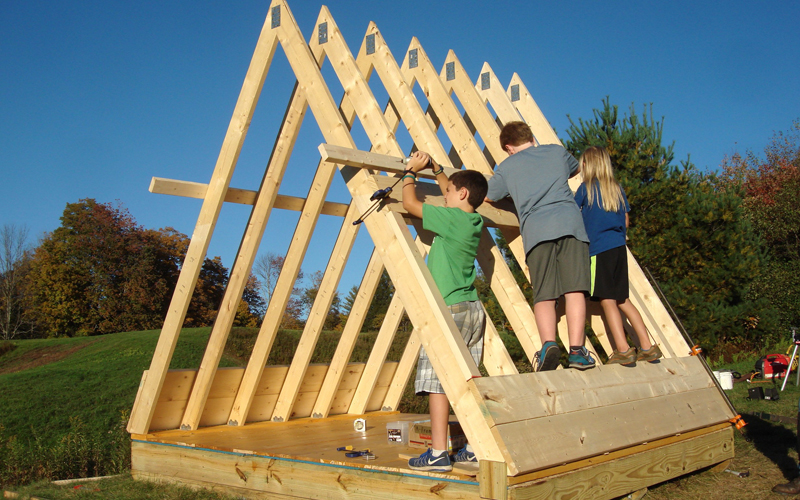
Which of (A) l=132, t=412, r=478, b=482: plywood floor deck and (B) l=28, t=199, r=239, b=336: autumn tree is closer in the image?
(A) l=132, t=412, r=478, b=482: plywood floor deck

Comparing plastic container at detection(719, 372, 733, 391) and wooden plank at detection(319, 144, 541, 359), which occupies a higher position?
wooden plank at detection(319, 144, 541, 359)

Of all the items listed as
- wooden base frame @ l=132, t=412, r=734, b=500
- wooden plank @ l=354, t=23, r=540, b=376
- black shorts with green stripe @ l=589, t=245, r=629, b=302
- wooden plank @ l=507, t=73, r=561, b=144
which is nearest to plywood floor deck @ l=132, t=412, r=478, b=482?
wooden base frame @ l=132, t=412, r=734, b=500

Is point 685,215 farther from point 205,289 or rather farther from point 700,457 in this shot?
point 205,289

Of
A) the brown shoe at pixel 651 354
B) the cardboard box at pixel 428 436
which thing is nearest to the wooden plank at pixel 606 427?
the brown shoe at pixel 651 354

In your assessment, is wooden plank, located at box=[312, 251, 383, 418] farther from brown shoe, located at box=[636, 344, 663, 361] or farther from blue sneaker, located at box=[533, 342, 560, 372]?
blue sneaker, located at box=[533, 342, 560, 372]

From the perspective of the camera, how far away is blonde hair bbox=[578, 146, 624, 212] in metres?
3.72

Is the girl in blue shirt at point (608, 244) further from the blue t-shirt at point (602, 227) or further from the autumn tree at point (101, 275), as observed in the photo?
the autumn tree at point (101, 275)

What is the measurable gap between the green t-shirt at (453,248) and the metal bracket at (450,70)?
111 inches

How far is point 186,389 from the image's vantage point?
5500mm

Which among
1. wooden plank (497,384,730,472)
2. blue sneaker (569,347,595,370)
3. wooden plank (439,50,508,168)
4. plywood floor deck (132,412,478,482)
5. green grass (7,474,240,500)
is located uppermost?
wooden plank (439,50,508,168)

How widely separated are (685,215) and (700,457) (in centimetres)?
754

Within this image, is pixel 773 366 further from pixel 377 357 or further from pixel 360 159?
pixel 360 159

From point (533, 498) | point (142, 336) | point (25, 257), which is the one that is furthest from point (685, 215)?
point (25, 257)

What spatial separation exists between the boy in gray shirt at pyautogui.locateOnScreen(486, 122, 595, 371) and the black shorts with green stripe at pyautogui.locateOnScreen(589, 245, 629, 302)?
0.47 metres
